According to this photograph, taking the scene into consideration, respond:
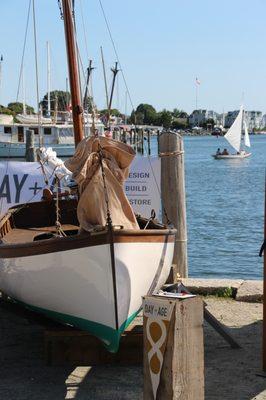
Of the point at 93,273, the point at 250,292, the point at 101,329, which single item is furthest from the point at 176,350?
the point at 250,292

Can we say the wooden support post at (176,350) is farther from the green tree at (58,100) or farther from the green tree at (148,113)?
the green tree at (148,113)

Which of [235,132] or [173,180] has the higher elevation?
[173,180]

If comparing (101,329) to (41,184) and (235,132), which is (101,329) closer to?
(41,184)

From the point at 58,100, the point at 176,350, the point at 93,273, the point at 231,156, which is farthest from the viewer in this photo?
the point at 58,100

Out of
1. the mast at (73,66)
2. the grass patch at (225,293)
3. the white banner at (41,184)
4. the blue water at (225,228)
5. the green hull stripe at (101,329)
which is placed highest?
the mast at (73,66)

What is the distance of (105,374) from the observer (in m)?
6.29

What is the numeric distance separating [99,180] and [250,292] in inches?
128

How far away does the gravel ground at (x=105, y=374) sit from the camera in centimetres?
576

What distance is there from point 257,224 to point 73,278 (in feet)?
61.7

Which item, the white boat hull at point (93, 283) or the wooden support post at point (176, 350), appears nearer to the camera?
the wooden support post at point (176, 350)

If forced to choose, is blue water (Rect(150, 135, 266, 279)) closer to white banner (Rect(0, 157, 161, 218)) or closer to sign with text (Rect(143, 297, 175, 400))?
white banner (Rect(0, 157, 161, 218))

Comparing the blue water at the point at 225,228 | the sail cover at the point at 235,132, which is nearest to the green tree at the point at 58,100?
the sail cover at the point at 235,132

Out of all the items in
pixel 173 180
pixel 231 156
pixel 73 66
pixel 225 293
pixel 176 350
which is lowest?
pixel 231 156

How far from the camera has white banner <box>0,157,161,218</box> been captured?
9922 millimetres
